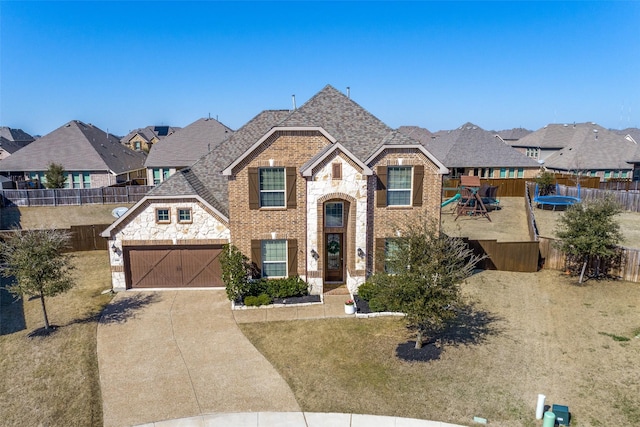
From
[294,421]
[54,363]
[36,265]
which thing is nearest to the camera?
[294,421]

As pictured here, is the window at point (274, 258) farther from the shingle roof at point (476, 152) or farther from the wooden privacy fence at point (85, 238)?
the shingle roof at point (476, 152)

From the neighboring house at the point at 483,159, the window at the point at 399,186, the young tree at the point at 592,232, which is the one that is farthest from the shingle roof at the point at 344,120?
the neighboring house at the point at 483,159

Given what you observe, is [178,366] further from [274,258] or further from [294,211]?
[294,211]

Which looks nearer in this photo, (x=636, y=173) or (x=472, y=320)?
(x=472, y=320)

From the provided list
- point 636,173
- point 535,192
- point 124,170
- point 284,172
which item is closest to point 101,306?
point 284,172

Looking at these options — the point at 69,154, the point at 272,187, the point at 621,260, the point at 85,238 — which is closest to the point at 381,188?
the point at 272,187

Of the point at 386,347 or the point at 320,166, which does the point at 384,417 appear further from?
the point at 320,166

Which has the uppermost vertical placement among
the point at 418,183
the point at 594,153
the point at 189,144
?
the point at 189,144
